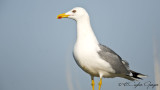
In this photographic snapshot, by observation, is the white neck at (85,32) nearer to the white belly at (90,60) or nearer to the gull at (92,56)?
the gull at (92,56)

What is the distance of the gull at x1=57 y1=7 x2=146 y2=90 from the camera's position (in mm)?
5129

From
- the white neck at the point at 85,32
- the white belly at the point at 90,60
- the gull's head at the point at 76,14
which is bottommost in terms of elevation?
the white belly at the point at 90,60

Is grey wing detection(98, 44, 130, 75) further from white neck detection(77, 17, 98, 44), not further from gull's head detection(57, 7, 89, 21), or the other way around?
gull's head detection(57, 7, 89, 21)

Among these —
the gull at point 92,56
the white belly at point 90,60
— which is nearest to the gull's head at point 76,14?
the gull at point 92,56

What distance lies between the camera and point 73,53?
17.7 feet

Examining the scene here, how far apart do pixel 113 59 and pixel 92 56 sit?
2.25 ft

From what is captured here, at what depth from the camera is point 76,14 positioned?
221 inches

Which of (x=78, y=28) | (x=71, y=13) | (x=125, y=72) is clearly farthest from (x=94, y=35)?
(x=125, y=72)

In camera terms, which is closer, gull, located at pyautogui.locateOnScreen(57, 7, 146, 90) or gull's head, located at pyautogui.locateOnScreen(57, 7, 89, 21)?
gull, located at pyautogui.locateOnScreen(57, 7, 146, 90)

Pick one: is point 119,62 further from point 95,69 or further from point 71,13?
point 71,13

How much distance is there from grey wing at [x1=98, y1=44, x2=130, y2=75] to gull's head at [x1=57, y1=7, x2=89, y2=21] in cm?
88

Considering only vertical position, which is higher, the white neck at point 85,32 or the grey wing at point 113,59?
the white neck at point 85,32

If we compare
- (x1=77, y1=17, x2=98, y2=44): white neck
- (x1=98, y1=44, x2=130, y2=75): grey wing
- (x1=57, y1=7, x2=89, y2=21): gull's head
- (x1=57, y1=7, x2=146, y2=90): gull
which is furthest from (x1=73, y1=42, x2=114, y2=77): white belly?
(x1=57, y1=7, x2=89, y2=21): gull's head

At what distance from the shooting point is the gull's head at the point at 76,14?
5.60 m
